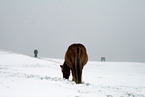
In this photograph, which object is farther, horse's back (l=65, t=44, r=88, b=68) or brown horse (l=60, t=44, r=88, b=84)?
horse's back (l=65, t=44, r=88, b=68)

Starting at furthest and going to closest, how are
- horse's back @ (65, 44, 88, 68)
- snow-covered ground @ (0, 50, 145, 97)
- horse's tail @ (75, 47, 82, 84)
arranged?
horse's back @ (65, 44, 88, 68) → horse's tail @ (75, 47, 82, 84) → snow-covered ground @ (0, 50, 145, 97)

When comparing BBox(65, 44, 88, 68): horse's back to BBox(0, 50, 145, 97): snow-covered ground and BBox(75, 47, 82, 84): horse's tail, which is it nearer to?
BBox(75, 47, 82, 84): horse's tail

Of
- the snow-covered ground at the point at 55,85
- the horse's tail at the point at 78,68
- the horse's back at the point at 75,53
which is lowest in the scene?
the snow-covered ground at the point at 55,85

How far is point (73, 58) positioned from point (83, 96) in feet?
8.78

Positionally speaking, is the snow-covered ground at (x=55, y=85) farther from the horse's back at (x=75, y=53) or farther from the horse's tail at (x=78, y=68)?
the horse's back at (x=75, y=53)

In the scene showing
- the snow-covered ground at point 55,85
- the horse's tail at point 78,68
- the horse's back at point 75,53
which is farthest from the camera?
the horse's back at point 75,53

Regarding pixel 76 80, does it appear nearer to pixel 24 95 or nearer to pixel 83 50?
pixel 83 50

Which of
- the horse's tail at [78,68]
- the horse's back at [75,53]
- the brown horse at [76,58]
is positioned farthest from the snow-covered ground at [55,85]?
the horse's back at [75,53]

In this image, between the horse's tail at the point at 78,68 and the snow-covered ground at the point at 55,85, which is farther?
the horse's tail at the point at 78,68

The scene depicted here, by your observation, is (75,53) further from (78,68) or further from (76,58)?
(78,68)

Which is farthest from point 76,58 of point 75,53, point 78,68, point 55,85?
point 55,85

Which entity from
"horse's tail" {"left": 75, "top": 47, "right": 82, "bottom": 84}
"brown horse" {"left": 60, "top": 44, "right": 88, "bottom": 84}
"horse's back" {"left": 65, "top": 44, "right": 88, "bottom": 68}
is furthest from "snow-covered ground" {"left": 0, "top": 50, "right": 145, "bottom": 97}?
"horse's back" {"left": 65, "top": 44, "right": 88, "bottom": 68}

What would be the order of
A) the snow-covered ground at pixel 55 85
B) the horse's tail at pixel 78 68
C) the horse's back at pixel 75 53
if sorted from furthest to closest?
the horse's back at pixel 75 53 < the horse's tail at pixel 78 68 < the snow-covered ground at pixel 55 85

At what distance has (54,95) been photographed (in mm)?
3533
